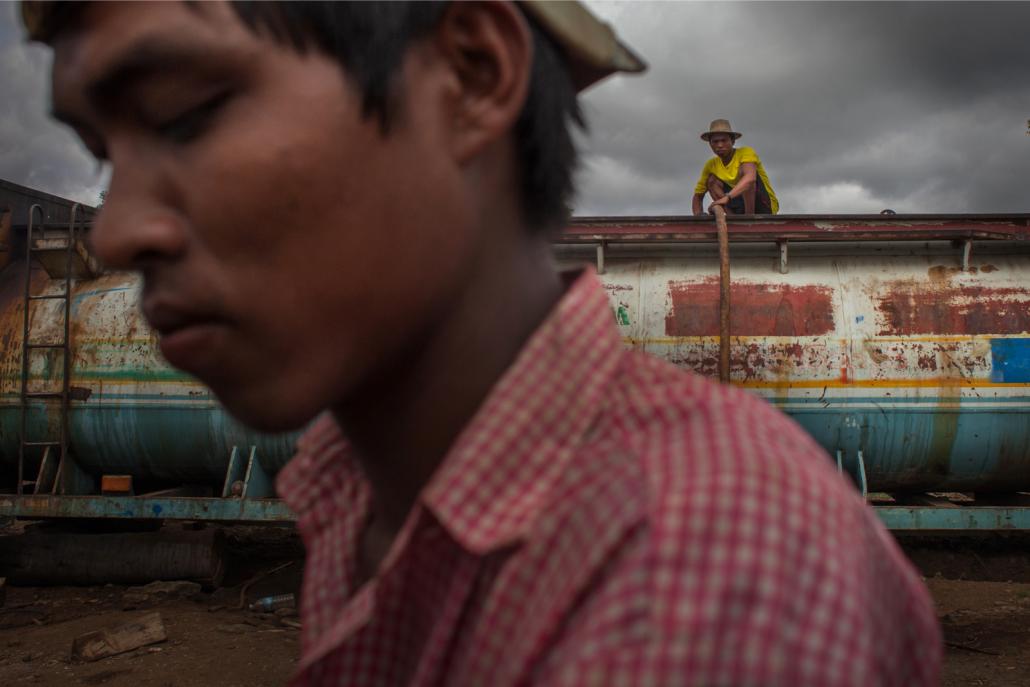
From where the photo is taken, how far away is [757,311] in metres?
5.57

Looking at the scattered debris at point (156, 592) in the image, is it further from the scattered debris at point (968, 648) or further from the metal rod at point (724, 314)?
the scattered debris at point (968, 648)

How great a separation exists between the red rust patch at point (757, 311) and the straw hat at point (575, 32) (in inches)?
178

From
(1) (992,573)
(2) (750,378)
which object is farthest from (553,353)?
(1) (992,573)

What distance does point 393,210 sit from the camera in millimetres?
875

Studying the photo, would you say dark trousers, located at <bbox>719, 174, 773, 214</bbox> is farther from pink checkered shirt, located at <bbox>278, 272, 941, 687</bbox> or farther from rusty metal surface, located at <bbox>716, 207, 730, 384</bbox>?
pink checkered shirt, located at <bbox>278, 272, 941, 687</bbox>

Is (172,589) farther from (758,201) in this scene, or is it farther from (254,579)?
(758,201)

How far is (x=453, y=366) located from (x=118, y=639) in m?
5.03

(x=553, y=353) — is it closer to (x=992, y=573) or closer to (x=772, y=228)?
(x=772, y=228)

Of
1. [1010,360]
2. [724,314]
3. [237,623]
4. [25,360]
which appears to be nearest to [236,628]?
[237,623]

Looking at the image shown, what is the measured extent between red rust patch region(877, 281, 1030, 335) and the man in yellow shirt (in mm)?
2347

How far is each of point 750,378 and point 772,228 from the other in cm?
108

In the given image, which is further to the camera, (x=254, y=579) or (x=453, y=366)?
(x=254, y=579)

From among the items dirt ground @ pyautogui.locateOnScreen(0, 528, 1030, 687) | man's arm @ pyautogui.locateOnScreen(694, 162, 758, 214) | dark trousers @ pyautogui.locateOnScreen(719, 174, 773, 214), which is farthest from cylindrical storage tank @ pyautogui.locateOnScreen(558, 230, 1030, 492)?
dark trousers @ pyautogui.locateOnScreen(719, 174, 773, 214)

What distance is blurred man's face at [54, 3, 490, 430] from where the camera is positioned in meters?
0.84
